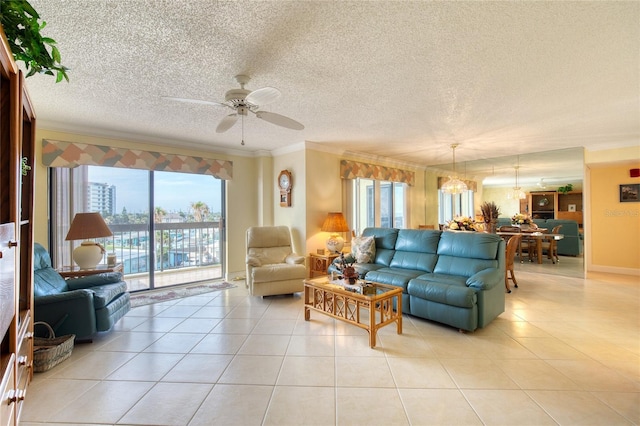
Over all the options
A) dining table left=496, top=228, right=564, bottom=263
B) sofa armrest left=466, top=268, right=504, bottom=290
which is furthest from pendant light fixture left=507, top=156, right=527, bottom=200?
sofa armrest left=466, top=268, right=504, bottom=290

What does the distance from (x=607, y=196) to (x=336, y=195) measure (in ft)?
17.1

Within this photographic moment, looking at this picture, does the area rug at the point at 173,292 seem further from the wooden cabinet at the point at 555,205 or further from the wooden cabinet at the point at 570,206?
the wooden cabinet at the point at 570,206

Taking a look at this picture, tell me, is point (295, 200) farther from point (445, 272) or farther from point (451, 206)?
point (451, 206)

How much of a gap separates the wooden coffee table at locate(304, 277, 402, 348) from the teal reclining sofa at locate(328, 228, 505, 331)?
1.16ft

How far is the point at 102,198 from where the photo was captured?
4285mm

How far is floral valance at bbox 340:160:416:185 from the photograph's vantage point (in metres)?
5.50

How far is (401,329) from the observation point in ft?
9.84

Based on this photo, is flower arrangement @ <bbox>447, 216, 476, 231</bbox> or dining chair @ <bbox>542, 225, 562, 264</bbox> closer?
flower arrangement @ <bbox>447, 216, 476, 231</bbox>

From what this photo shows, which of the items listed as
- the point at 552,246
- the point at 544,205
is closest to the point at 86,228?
the point at 552,246

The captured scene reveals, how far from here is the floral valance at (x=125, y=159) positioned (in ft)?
12.3

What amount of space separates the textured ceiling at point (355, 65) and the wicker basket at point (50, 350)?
227 centimetres

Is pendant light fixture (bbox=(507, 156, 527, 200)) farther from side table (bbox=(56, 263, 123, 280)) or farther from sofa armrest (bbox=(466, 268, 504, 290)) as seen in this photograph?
side table (bbox=(56, 263, 123, 280))

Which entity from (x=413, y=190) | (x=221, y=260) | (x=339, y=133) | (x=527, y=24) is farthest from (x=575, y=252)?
(x=221, y=260)

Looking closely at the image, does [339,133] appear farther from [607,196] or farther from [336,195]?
[607,196]
